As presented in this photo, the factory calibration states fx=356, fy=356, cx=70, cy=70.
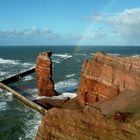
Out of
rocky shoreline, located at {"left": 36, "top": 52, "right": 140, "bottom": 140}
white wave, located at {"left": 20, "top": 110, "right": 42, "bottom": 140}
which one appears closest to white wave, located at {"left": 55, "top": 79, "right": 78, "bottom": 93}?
rocky shoreline, located at {"left": 36, "top": 52, "right": 140, "bottom": 140}

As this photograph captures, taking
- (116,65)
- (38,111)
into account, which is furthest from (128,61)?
(38,111)

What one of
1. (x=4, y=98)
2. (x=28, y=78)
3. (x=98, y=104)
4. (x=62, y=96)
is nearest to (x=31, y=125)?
(x=98, y=104)

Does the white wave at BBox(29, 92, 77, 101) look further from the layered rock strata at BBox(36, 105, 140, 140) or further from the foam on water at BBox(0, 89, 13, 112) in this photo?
the layered rock strata at BBox(36, 105, 140, 140)

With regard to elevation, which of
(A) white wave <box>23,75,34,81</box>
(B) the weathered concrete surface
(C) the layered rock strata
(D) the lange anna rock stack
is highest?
(C) the layered rock strata

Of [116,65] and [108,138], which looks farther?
[116,65]

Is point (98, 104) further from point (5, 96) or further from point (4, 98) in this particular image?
point (5, 96)

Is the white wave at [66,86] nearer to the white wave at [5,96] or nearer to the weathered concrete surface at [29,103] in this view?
the weathered concrete surface at [29,103]

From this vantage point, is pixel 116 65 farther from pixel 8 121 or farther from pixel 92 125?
pixel 92 125
